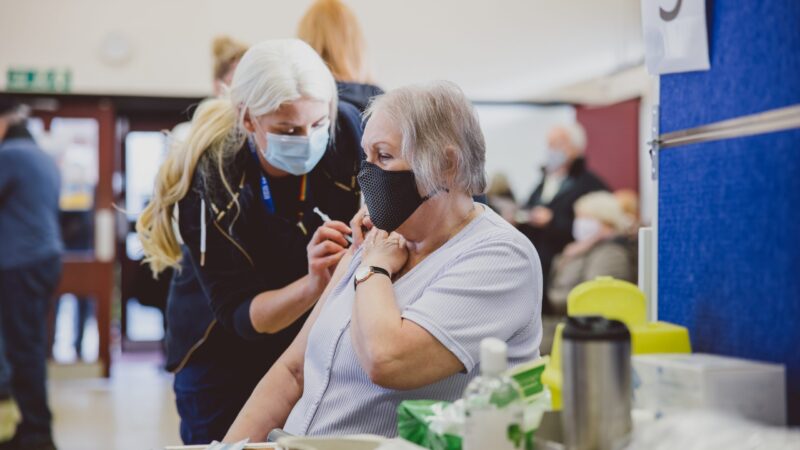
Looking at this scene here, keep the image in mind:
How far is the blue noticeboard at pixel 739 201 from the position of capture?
47.5 inches

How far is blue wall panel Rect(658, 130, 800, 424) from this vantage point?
3.97 feet

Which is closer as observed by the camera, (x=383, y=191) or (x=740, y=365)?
(x=740, y=365)

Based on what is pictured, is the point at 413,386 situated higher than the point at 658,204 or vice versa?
the point at 658,204

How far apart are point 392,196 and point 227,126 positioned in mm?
753

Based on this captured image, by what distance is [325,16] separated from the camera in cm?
254

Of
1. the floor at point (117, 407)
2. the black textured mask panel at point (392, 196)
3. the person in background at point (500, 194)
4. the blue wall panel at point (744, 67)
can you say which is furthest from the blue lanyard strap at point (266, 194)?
the person in background at point (500, 194)

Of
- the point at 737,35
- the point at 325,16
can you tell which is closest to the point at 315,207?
the point at 325,16

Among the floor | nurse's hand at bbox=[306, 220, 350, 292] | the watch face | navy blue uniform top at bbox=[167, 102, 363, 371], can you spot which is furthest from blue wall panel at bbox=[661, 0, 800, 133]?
the floor

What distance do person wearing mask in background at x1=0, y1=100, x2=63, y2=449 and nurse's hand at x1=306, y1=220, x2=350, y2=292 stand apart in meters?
2.95

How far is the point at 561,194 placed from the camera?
596 cm

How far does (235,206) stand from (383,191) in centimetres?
60

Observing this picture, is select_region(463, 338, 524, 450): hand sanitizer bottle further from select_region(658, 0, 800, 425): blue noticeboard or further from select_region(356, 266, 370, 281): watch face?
select_region(356, 266, 370, 281): watch face

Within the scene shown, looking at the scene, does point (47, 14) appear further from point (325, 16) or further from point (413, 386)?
point (413, 386)

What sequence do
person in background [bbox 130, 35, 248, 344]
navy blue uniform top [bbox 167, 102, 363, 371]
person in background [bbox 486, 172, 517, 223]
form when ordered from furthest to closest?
person in background [bbox 486, 172, 517, 223] → person in background [bbox 130, 35, 248, 344] → navy blue uniform top [bbox 167, 102, 363, 371]
